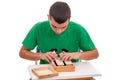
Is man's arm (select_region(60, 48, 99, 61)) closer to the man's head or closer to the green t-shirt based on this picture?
the green t-shirt

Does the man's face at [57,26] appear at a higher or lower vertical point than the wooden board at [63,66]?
higher

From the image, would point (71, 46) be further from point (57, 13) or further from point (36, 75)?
point (36, 75)

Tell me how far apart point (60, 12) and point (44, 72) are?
47cm

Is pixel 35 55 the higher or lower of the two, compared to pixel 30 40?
lower

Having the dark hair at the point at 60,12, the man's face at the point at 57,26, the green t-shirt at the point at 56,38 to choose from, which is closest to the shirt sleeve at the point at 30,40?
the green t-shirt at the point at 56,38

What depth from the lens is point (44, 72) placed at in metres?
2.19

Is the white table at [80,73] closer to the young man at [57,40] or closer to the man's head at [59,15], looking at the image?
the young man at [57,40]

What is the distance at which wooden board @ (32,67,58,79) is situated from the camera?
2115 mm

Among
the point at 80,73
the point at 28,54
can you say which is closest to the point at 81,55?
the point at 80,73

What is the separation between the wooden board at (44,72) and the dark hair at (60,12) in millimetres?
367

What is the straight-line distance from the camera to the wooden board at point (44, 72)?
2.12m

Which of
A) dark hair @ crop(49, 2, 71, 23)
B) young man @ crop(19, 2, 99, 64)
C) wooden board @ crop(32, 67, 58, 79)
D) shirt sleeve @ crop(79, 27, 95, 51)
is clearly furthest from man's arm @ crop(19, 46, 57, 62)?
shirt sleeve @ crop(79, 27, 95, 51)

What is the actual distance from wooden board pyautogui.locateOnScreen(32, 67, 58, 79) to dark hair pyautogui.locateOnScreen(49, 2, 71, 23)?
367mm

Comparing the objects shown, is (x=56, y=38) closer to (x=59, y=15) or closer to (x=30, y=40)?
(x=30, y=40)
